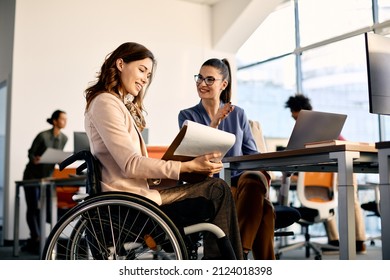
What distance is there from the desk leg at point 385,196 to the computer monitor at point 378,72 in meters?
0.30

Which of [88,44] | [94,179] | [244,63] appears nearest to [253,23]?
[88,44]

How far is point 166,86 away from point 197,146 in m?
2.38

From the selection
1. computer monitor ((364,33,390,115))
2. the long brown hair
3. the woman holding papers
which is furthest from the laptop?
the long brown hair

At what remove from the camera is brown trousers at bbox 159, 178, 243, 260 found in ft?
5.59

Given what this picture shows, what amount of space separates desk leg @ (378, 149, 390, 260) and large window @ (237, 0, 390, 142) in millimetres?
3494

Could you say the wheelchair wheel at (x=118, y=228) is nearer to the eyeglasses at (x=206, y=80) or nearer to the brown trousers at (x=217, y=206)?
the brown trousers at (x=217, y=206)

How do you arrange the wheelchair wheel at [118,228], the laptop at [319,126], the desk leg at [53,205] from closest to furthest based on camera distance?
the wheelchair wheel at [118,228]
the laptop at [319,126]
the desk leg at [53,205]

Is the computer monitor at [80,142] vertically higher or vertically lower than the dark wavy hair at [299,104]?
lower

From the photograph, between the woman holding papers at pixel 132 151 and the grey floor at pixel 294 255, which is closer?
the woman holding papers at pixel 132 151

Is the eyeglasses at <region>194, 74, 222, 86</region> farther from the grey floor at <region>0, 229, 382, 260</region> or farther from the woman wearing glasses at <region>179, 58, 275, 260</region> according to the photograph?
the grey floor at <region>0, 229, 382, 260</region>

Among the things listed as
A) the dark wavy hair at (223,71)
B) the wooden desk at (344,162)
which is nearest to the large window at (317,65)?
the dark wavy hair at (223,71)

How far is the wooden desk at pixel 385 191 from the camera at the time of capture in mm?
1698

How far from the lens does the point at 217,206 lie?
172 centimetres
